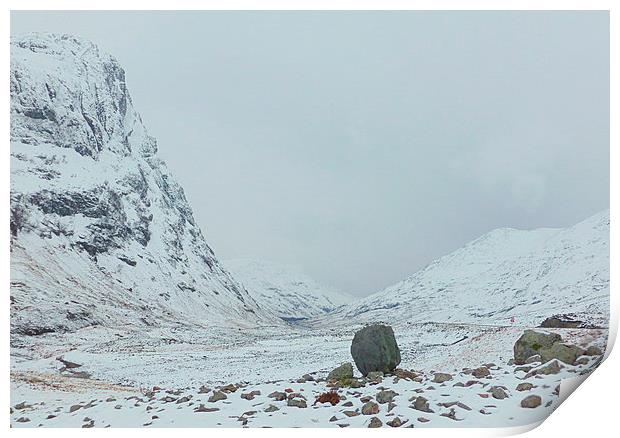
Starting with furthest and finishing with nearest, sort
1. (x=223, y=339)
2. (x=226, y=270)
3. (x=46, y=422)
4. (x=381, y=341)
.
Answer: (x=226, y=270) → (x=223, y=339) → (x=381, y=341) → (x=46, y=422)

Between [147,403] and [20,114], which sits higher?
[20,114]

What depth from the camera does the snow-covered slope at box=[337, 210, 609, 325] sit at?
5.41m

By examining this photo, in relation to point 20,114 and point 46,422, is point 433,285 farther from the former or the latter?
point 20,114

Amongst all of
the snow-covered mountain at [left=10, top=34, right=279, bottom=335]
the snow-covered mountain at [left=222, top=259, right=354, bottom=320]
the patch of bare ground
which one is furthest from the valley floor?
the snow-covered mountain at [left=10, top=34, right=279, bottom=335]

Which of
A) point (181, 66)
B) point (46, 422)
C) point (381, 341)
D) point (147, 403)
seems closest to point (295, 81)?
point (181, 66)

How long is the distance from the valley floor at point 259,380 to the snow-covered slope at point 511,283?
168 mm

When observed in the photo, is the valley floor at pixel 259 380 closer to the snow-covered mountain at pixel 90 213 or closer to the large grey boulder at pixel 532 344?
the large grey boulder at pixel 532 344

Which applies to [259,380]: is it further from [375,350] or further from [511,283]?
[511,283]

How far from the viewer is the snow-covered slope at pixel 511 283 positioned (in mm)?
5410

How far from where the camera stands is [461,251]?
19.5 ft

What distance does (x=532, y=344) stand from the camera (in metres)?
5.27

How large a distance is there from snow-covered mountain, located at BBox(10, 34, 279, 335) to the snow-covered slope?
5.41 feet

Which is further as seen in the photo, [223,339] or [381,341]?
[223,339]
